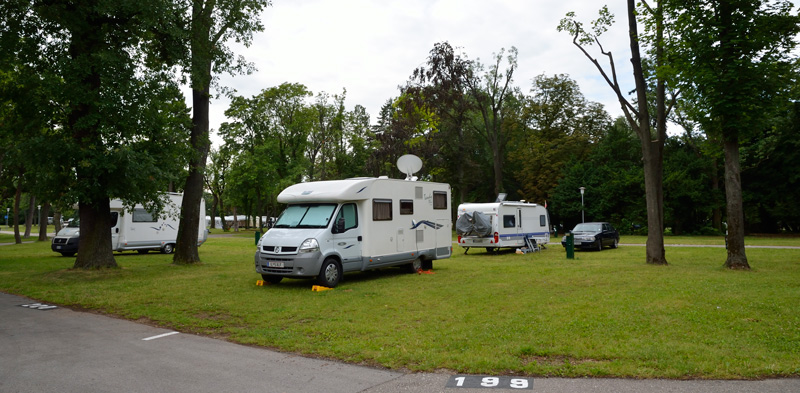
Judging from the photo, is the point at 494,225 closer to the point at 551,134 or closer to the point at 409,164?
the point at 409,164

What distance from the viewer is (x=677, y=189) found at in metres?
39.1

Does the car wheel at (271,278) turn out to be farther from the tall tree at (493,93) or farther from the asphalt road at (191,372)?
the tall tree at (493,93)

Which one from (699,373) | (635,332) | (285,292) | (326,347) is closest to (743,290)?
(635,332)

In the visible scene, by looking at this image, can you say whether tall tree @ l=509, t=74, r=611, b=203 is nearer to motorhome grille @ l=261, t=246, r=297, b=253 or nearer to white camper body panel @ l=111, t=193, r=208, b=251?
white camper body panel @ l=111, t=193, r=208, b=251

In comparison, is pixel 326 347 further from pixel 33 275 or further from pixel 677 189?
pixel 677 189

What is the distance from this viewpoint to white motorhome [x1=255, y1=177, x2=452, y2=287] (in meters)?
11.5

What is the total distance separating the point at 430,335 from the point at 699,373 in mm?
3206

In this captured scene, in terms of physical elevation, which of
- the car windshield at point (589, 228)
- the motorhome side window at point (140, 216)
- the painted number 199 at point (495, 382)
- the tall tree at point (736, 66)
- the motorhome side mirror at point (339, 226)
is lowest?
the painted number 199 at point (495, 382)

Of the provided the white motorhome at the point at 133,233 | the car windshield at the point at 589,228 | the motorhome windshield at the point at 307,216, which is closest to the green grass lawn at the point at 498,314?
the motorhome windshield at the point at 307,216

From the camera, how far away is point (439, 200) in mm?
15742

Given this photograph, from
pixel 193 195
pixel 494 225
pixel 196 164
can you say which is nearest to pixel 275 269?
pixel 196 164

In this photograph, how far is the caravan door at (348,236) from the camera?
12141 millimetres

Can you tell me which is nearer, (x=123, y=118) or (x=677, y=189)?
(x=123, y=118)

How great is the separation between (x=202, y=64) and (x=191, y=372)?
11971 millimetres
